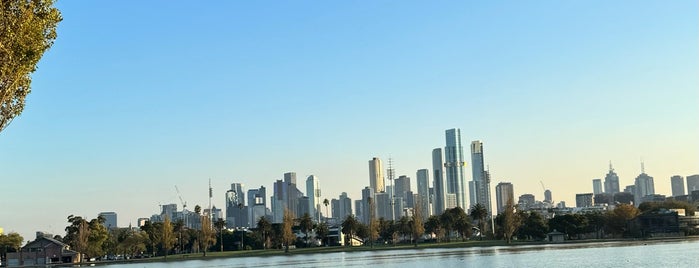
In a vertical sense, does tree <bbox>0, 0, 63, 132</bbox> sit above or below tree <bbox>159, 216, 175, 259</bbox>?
above

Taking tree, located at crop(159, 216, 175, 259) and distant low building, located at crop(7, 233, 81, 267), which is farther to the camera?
tree, located at crop(159, 216, 175, 259)

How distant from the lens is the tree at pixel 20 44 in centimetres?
2828

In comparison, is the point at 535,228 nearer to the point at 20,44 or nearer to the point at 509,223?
the point at 509,223

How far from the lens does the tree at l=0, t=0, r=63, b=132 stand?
92.8ft

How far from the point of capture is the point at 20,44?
1144 inches

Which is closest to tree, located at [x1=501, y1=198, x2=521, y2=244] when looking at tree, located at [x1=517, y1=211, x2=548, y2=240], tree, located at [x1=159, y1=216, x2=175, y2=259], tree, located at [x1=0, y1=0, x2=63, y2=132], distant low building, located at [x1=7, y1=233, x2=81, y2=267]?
tree, located at [x1=517, y1=211, x2=548, y2=240]

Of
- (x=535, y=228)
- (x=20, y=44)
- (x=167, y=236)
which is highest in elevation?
(x=20, y=44)

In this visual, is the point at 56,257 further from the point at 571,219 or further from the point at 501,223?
the point at 571,219

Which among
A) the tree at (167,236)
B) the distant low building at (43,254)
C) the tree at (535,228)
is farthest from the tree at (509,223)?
the distant low building at (43,254)

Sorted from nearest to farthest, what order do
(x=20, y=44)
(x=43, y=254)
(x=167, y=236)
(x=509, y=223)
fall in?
1. (x=20, y=44)
2. (x=43, y=254)
3. (x=509, y=223)
4. (x=167, y=236)

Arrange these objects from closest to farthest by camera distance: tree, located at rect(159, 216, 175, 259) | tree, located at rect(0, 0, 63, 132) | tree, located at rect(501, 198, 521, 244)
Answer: tree, located at rect(0, 0, 63, 132), tree, located at rect(501, 198, 521, 244), tree, located at rect(159, 216, 175, 259)

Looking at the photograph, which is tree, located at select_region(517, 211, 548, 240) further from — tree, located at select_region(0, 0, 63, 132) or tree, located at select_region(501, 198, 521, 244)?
tree, located at select_region(0, 0, 63, 132)

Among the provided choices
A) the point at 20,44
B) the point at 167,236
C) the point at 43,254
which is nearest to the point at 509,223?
the point at 167,236

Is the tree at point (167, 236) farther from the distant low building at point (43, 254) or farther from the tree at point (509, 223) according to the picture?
the tree at point (509, 223)
